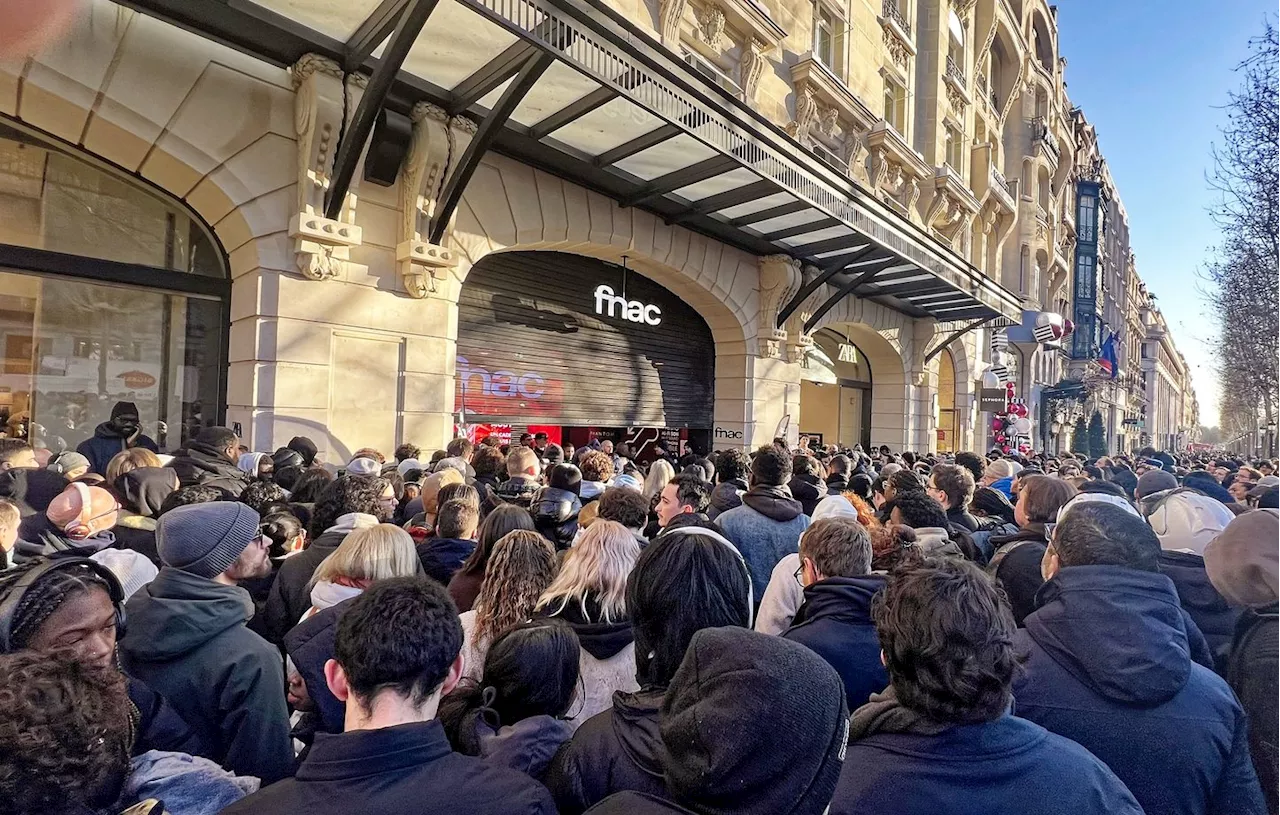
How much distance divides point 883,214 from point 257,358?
8.88 meters

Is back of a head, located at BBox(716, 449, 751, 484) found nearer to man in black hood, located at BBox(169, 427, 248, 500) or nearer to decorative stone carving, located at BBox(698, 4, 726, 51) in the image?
man in black hood, located at BBox(169, 427, 248, 500)

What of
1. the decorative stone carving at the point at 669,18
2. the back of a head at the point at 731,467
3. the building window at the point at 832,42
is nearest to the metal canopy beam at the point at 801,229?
the decorative stone carving at the point at 669,18

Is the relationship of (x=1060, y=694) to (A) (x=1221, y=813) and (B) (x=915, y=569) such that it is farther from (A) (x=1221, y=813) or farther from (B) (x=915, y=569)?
(B) (x=915, y=569)

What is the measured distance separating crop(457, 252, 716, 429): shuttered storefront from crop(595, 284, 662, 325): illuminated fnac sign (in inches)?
0.7

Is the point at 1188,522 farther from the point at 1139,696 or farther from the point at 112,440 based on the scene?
the point at 112,440

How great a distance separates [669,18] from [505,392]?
6401mm

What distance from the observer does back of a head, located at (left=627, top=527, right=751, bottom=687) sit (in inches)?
63.2

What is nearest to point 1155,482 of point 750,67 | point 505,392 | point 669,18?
point 505,392

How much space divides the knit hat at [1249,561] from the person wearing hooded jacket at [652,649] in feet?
5.55

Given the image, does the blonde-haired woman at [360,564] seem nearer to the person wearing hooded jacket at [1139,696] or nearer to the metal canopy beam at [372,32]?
the person wearing hooded jacket at [1139,696]

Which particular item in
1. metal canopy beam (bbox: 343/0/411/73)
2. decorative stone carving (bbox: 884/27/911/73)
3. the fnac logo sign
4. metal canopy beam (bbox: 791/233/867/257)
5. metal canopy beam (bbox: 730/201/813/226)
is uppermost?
decorative stone carving (bbox: 884/27/911/73)

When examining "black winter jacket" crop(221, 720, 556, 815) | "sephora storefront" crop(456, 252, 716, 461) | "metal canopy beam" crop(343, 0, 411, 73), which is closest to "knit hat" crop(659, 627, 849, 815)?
"black winter jacket" crop(221, 720, 556, 815)

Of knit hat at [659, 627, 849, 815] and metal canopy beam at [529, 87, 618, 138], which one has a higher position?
metal canopy beam at [529, 87, 618, 138]

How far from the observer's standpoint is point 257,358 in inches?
239
